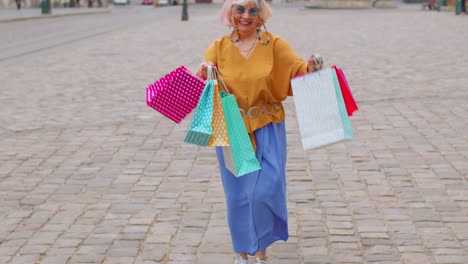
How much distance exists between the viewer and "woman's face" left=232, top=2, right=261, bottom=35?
484cm

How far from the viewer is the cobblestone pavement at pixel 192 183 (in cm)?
552

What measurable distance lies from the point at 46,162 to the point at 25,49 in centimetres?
1510

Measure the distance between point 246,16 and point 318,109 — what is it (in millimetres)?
626

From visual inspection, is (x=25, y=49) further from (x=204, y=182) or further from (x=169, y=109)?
(x=169, y=109)

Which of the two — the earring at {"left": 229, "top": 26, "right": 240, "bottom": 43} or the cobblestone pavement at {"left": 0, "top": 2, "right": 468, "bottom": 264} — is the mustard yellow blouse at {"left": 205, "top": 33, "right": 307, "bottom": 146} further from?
the cobblestone pavement at {"left": 0, "top": 2, "right": 468, "bottom": 264}

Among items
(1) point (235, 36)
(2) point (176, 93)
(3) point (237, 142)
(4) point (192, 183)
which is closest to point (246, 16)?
(1) point (235, 36)

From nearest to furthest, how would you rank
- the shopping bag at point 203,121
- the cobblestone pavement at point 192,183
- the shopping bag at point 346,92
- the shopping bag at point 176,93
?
1. the shopping bag at point 203,121
2. the shopping bag at point 176,93
3. the shopping bag at point 346,92
4. the cobblestone pavement at point 192,183

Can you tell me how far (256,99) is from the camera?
4.89 meters

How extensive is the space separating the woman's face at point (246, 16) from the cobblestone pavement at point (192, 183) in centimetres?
137

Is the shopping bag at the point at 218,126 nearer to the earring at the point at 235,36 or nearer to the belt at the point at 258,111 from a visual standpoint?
the belt at the point at 258,111

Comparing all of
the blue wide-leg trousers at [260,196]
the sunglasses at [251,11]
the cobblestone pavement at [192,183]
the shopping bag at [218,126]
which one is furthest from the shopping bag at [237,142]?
the cobblestone pavement at [192,183]

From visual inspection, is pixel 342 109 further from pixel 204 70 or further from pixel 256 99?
pixel 204 70

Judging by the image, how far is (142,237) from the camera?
5.75 meters

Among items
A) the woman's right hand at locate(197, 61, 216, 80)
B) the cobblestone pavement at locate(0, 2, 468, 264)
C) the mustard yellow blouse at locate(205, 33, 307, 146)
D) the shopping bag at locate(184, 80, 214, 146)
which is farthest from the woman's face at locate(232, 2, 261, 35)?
the cobblestone pavement at locate(0, 2, 468, 264)
